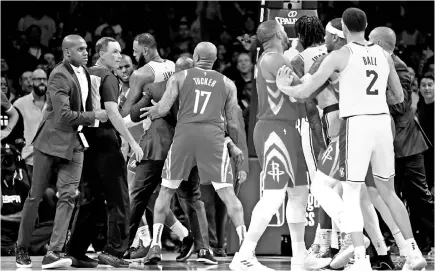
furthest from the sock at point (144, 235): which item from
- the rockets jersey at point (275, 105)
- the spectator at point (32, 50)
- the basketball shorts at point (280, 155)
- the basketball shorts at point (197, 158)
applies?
the spectator at point (32, 50)

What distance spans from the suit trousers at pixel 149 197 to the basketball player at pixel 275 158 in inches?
58.3

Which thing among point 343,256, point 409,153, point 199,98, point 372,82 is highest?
point 372,82

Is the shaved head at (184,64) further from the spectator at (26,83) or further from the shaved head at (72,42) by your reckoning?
the spectator at (26,83)

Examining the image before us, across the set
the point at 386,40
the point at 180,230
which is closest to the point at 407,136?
the point at 386,40

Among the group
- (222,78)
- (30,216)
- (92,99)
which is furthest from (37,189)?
(222,78)

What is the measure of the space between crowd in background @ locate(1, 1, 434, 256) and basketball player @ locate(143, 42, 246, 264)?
5.03m

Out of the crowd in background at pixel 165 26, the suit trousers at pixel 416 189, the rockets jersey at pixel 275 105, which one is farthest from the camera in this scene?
the crowd in background at pixel 165 26

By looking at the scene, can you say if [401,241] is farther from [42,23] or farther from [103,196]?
[42,23]

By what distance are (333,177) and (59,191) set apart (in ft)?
8.48

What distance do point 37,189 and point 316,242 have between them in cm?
278

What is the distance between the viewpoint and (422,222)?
1071 cm

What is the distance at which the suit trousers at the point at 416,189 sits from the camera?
998 centimetres

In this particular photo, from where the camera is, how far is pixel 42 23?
1505cm

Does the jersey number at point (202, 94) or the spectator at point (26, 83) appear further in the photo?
the spectator at point (26, 83)
